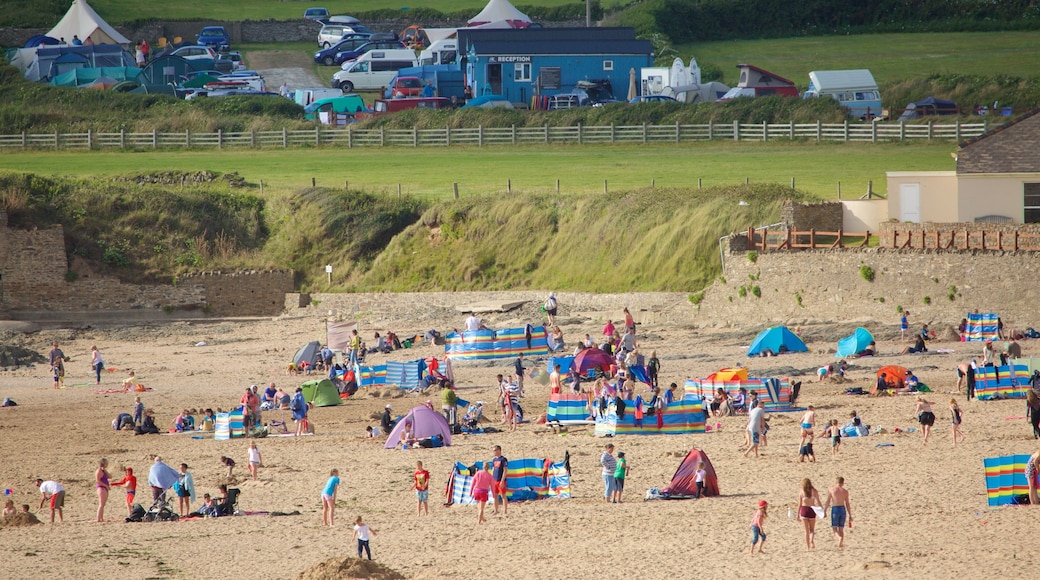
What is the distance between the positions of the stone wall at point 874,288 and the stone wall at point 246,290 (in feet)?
43.8

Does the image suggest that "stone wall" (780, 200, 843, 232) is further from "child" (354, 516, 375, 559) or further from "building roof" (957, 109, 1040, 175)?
"child" (354, 516, 375, 559)

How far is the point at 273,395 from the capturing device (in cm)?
2631

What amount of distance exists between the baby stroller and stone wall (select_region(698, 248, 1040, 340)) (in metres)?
15.8

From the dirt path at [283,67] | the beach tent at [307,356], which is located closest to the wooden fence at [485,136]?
the dirt path at [283,67]

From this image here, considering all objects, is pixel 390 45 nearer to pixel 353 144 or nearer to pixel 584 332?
pixel 353 144

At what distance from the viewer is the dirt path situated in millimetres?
61625

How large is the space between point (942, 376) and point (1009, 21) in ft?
148

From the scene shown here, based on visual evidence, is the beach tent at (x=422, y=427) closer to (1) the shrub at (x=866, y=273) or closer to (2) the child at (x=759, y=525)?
(2) the child at (x=759, y=525)

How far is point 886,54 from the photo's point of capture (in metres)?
61.7

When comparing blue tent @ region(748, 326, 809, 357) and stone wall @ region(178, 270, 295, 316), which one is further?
stone wall @ region(178, 270, 295, 316)

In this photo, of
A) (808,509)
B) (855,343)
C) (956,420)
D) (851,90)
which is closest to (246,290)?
(855,343)

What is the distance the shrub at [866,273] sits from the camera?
3022 centimetres

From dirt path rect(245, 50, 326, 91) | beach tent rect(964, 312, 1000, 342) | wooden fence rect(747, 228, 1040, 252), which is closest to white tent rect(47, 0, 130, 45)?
dirt path rect(245, 50, 326, 91)

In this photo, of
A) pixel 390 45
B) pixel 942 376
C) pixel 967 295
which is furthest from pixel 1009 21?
pixel 942 376
